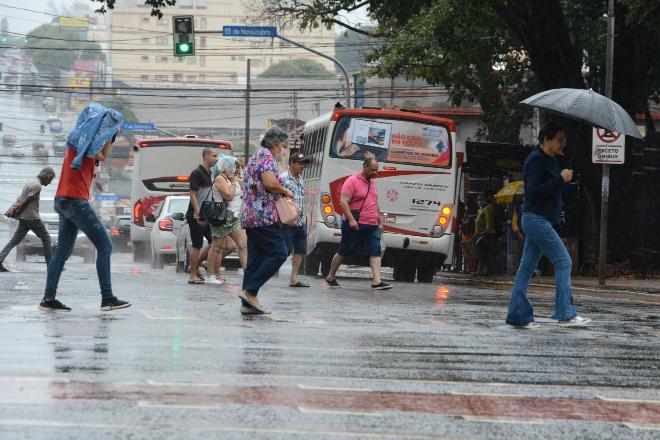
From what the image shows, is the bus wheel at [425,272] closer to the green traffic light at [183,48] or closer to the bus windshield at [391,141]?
the bus windshield at [391,141]

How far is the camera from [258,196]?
473 inches

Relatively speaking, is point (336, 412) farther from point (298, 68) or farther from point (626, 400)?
point (298, 68)

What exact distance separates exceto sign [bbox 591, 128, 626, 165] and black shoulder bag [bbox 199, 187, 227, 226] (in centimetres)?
631

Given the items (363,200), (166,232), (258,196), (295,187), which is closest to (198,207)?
(295,187)

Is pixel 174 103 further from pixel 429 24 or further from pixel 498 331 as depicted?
pixel 498 331

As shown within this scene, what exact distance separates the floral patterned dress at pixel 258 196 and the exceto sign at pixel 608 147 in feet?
30.7

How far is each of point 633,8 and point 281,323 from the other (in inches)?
474

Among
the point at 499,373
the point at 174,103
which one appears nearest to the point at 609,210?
the point at 499,373

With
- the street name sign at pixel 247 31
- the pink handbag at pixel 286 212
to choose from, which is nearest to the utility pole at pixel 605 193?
the pink handbag at pixel 286 212

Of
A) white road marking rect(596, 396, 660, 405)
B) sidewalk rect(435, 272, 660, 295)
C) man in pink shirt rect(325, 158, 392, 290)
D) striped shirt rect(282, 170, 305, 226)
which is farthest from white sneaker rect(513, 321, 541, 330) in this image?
sidewalk rect(435, 272, 660, 295)

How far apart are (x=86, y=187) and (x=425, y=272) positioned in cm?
1388

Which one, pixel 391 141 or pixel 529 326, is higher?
pixel 391 141

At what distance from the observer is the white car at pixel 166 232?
27.7 m

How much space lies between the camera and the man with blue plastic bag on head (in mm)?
11375
